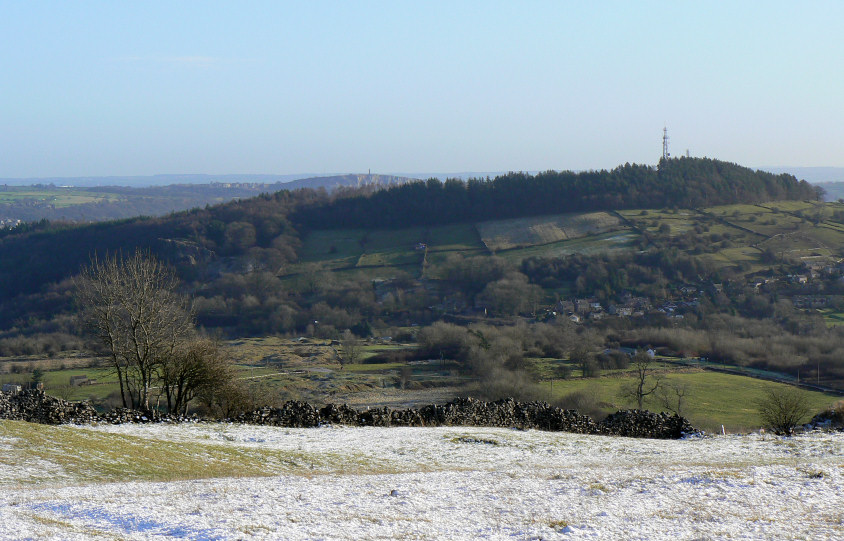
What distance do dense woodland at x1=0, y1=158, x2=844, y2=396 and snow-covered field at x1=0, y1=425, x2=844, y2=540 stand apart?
86.7 ft

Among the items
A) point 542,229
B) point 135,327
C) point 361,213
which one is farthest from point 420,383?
point 361,213

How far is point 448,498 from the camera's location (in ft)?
45.6

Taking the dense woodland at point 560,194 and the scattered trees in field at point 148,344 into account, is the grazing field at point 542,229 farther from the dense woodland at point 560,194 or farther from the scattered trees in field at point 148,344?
the scattered trees in field at point 148,344

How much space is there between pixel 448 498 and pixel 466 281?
8198 centimetres

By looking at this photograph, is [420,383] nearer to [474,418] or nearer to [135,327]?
[474,418]

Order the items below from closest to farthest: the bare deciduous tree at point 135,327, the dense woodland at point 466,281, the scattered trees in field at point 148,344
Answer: the scattered trees in field at point 148,344 < the bare deciduous tree at point 135,327 < the dense woodland at point 466,281

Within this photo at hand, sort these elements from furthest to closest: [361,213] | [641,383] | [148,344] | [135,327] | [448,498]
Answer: [361,213] → [641,383] → [135,327] → [148,344] → [448,498]

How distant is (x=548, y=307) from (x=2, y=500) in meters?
78.6

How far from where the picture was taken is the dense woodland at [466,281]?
221 ft

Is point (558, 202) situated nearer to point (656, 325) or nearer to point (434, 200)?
point (434, 200)

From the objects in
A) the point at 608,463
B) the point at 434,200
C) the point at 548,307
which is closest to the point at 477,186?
the point at 434,200

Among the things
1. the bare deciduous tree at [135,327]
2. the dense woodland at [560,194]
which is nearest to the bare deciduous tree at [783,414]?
the bare deciduous tree at [135,327]

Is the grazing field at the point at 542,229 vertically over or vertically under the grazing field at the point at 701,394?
over

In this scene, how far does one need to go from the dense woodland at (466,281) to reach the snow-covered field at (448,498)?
86.7 ft
